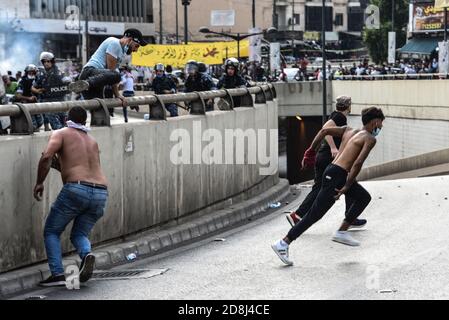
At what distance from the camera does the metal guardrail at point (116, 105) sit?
1091 cm

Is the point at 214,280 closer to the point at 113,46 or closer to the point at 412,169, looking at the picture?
the point at 113,46

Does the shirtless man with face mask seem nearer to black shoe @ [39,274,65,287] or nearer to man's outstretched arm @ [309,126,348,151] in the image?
man's outstretched arm @ [309,126,348,151]

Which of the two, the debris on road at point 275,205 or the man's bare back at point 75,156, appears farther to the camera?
the debris on road at point 275,205

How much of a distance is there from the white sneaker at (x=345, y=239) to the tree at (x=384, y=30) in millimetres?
73102

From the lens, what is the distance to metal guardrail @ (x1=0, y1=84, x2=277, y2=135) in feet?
35.8

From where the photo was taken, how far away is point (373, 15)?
71.9 meters

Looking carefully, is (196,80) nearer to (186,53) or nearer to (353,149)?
(353,149)

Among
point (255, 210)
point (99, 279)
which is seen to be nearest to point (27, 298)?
point (99, 279)

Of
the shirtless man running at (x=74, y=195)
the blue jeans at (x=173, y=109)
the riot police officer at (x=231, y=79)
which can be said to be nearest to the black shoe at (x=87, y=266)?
the shirtless man running at (x=74, y=195)

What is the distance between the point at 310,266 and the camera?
443 inches

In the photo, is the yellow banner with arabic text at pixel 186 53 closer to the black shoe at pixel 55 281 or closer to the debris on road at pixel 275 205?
the debris on road at pixel 275 205

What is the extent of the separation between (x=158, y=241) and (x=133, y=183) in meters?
0.74

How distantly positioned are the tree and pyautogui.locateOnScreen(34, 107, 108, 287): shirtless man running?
7580 centimetres

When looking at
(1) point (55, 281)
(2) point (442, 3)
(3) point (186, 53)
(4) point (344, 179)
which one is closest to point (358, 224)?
(4) point (344, 179)
